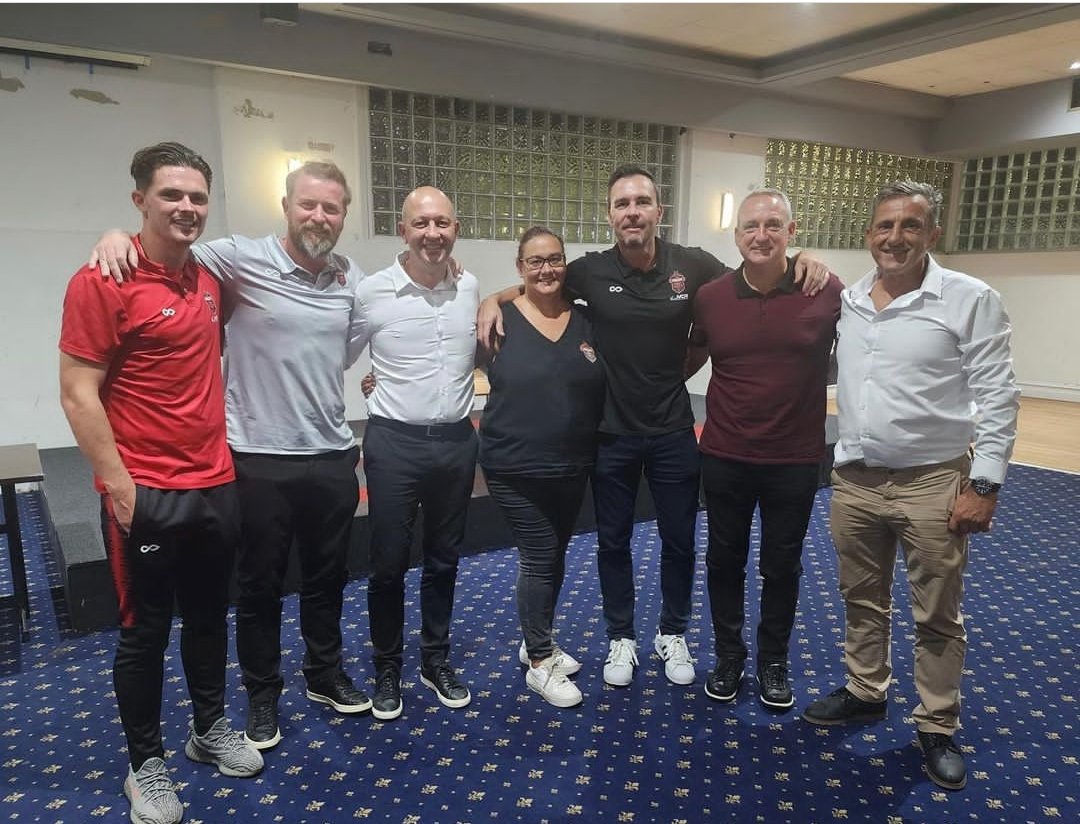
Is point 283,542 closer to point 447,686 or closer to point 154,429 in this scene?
point 154,429

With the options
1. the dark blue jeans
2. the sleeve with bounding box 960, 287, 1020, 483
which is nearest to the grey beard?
the dark blue jeans

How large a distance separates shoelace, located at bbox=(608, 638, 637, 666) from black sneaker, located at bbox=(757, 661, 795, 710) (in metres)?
0.38

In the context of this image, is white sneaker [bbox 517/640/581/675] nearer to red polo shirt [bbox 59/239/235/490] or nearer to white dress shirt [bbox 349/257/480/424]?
white dress shirt [bbox 349/257/480/424]

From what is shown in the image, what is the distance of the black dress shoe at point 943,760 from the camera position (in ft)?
5.74

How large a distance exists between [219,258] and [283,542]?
0.70 meters

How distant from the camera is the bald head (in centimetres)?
185

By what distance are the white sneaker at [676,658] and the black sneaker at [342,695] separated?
91 centimetres

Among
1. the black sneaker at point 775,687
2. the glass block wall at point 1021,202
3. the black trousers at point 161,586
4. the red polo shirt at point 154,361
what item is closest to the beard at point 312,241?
the red polo shirt at point 154,361

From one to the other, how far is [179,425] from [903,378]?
1.66 meters

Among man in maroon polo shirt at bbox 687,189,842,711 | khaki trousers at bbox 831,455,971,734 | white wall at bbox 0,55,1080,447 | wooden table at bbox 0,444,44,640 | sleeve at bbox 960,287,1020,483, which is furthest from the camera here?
white wall at bbox 0,55,1080,447

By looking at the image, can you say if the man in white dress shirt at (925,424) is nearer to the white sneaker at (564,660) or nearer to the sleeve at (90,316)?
the white sneaker at (564,660)

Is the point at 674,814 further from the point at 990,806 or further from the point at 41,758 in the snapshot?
the point at 41,758

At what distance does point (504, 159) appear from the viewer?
5.59 m

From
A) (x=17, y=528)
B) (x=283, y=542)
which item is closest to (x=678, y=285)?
(x=283, y=542)
